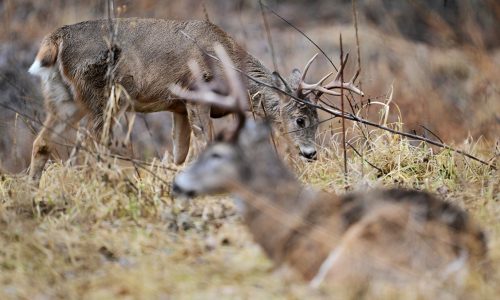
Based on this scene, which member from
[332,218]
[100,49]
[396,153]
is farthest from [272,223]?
[100,49]

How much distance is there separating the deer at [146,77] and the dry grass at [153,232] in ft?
5.43

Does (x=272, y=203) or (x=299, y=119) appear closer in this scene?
(x=272, y=203)

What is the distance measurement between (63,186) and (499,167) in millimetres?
2685

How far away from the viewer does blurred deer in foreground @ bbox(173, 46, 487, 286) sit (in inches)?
156

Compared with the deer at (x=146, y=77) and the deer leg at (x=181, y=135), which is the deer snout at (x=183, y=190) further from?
the deer leg at (x=181, y=135)

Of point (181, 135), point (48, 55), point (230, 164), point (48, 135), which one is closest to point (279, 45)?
point (181, 135)

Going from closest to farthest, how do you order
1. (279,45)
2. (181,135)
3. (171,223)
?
(171,223), (181,135), (279,45)

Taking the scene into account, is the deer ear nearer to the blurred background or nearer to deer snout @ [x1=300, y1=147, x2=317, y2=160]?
deer snout @ [x1=300, y1=147, x2=317, y2=160]

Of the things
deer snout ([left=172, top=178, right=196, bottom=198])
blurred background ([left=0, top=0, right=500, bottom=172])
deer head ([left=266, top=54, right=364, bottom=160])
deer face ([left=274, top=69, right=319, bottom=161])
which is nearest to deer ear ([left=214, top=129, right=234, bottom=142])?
deer snout ([left=172, top=178, right=196, bottom=198])

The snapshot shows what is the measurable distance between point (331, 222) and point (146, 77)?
449 centimetres

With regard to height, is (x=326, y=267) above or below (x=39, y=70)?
below

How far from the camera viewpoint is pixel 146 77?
8.38 m

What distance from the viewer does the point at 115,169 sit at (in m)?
5.31

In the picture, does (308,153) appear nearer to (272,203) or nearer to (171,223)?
(171,223)
